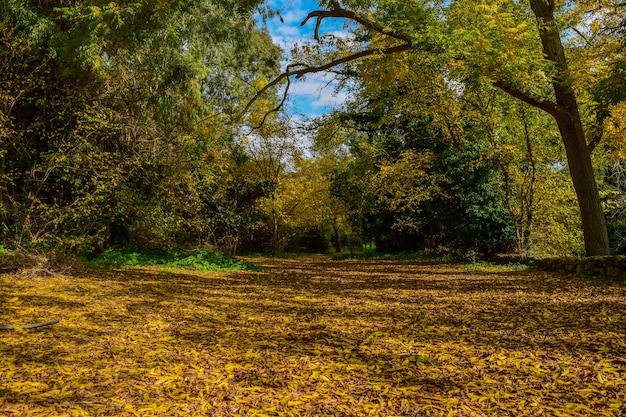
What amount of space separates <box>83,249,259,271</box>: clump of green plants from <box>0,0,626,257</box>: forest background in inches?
17.8

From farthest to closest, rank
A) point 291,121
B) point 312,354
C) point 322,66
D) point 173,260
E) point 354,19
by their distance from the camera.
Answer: point 291,121 < point 173,260 < point 322,66 < point 354,19 < point 312,354

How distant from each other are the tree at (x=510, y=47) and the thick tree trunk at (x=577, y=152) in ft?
0.05

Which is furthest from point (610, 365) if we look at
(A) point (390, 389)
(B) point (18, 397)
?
(B) point (18, 397)

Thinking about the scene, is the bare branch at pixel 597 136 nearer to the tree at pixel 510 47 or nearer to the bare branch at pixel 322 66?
the tree at pixel 510 47

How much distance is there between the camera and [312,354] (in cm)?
348

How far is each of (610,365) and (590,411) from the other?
2.81 feet

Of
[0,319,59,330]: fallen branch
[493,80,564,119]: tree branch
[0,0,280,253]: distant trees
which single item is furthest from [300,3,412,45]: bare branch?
[0,319,59,330]: fallen branch

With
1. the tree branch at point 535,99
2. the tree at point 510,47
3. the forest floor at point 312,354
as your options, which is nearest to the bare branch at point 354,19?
the tree at point 510,47

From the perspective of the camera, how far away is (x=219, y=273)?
10.0 meters

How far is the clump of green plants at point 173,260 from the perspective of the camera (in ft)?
32.8

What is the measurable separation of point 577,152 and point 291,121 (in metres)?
11.1

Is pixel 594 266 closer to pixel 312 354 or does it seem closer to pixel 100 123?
pixel 312 354

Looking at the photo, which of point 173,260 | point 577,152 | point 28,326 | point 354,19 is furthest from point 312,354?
point 173,260

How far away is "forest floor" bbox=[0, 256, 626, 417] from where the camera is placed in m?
2.48
